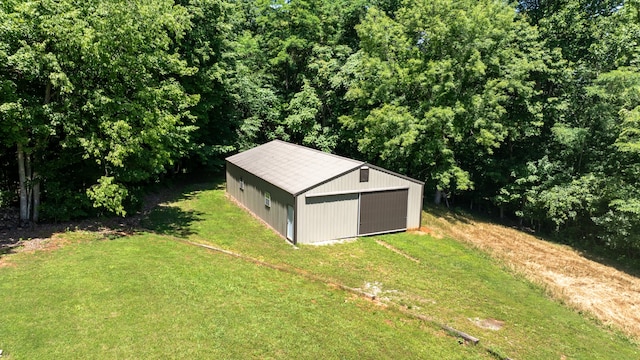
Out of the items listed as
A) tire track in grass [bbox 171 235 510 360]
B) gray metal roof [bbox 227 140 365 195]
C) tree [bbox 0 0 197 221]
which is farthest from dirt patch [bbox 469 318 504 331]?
tree [bbox 0 0 197 221]

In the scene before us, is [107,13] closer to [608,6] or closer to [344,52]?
[344,52]

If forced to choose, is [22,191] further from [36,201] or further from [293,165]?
[293,165]

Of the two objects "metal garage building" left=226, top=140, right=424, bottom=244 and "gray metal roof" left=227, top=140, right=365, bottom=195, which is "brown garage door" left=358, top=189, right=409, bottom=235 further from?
"gray metal roof" left=227, top=140, right=365, bottom=195

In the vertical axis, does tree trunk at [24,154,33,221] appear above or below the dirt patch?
above

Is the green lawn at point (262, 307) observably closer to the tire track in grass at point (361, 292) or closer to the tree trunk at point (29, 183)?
the tire track in grass at point (361, 292)

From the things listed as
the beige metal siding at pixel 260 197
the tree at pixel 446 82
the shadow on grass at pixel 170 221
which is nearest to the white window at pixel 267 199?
the beige metal siding at pixel 260 197


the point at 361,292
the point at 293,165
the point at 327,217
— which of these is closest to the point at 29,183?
the point at 293,165

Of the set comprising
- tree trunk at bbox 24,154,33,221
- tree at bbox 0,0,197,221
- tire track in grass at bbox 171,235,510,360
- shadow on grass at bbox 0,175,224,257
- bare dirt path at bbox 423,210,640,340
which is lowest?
bare dirt path at bbox 423,210,640,340

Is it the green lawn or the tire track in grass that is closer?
the green lawn
